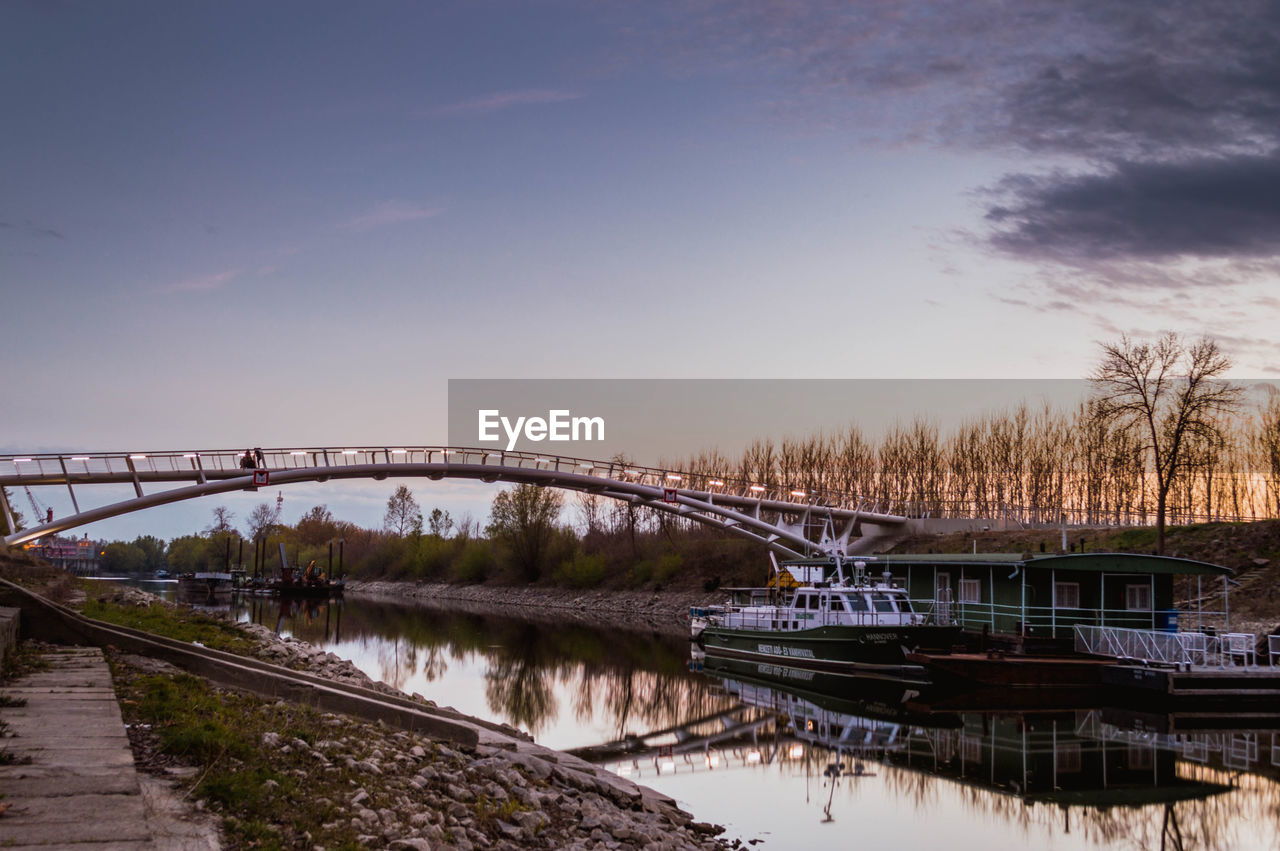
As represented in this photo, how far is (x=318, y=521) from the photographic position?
174125mm

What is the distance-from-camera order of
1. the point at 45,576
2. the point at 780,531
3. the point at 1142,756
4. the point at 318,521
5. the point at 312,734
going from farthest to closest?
the point at 318,521 < the point at 780,531 < the point at 45,576 < the point at 1142,756 < the point at 312,734

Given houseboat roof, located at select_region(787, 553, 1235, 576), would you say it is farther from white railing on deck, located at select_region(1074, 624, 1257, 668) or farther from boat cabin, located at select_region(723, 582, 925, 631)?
boat cabin, located at select_region(723, 582, 925, 631)

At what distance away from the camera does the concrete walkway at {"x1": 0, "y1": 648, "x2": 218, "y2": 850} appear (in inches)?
258

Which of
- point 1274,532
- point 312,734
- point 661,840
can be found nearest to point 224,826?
point 312,734

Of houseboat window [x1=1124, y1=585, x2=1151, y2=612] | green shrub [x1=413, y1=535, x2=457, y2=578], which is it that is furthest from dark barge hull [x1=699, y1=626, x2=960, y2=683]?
green shrub [x1=413, y1=535, x2=457, y2=578]

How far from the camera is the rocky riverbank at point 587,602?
6319 cm

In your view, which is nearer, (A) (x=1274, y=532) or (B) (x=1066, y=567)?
(B) (x=1066, y=567)

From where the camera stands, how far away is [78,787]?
294 inches

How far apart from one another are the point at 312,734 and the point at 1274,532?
42.3 metres

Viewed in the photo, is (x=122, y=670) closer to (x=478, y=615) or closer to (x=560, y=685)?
(x=560, y=685)

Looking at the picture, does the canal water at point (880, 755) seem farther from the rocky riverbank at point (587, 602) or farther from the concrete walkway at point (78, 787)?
the rocky riverbank at point (587, 602)

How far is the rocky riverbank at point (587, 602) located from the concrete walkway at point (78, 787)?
1760 inches

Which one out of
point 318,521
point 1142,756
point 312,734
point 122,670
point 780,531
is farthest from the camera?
point 318,521

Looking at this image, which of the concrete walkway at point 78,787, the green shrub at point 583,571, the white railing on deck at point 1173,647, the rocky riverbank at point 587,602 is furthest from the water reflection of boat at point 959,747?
the green shrub at point 583,571
